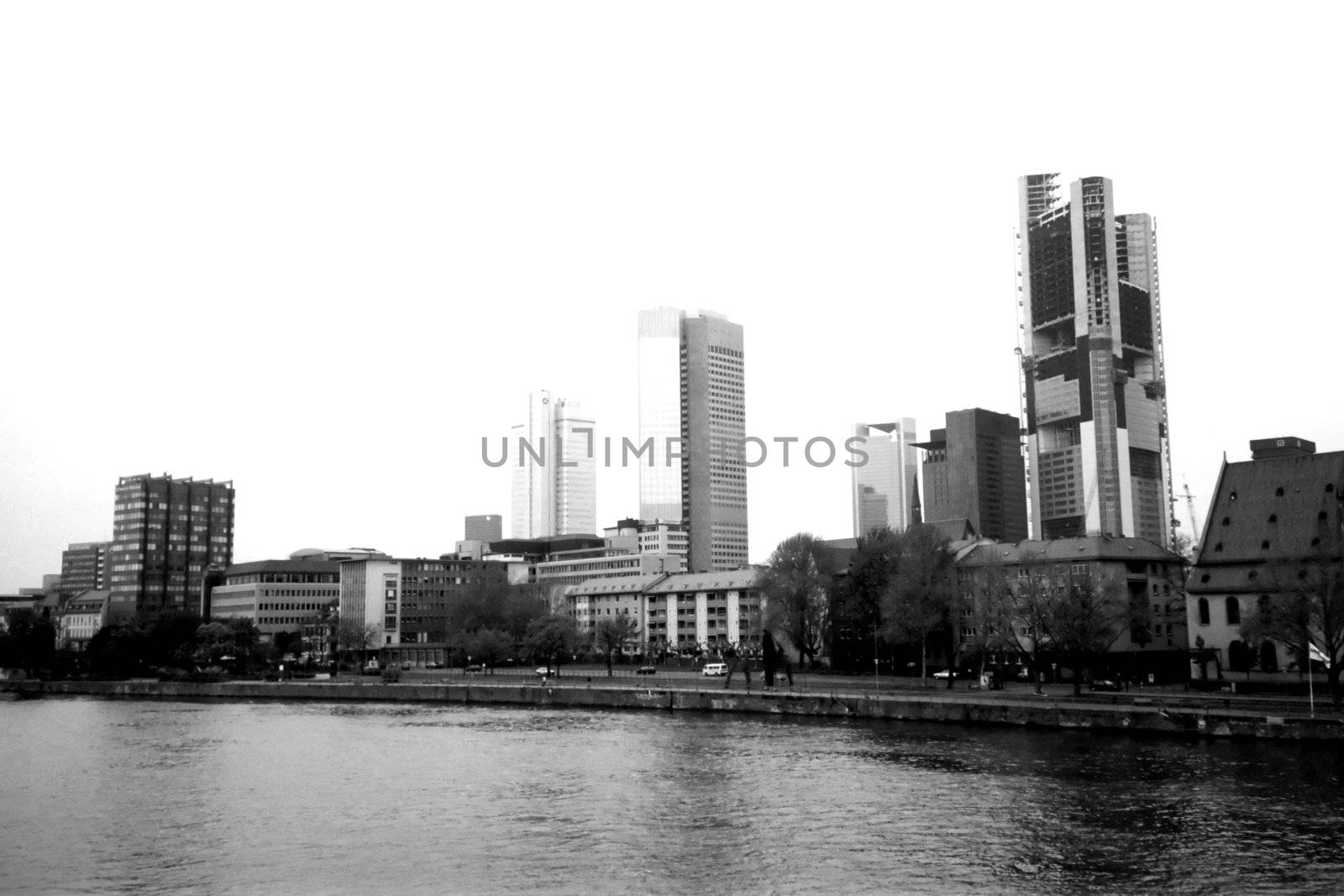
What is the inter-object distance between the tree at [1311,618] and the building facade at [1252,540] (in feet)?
33.3

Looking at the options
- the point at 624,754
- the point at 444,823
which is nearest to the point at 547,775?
the point at 624,754

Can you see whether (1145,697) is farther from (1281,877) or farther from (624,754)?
(1281,877)

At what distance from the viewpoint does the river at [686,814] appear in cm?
3209

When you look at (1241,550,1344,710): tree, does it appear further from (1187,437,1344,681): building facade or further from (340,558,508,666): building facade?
(340,558,508,666): building facade

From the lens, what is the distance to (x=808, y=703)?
77.0m

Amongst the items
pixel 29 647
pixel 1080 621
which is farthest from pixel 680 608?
pixel 1080 621

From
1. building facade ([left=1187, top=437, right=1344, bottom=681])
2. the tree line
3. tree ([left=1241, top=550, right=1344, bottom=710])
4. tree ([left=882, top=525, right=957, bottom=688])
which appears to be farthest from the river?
building facade ([left=1187, top=437, right=1344, bottom=681])

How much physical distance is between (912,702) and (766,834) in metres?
35.8

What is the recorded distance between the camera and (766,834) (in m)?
37.6

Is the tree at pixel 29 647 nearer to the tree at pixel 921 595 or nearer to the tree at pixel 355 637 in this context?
the tree at pixel 355 637

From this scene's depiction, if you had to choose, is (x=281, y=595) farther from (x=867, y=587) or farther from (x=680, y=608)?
(x=867, y=587)

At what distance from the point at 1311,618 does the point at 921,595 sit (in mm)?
29395

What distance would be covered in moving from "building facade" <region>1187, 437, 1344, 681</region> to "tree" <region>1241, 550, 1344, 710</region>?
1015cm

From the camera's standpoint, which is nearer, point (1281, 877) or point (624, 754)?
point (1281, 877)
